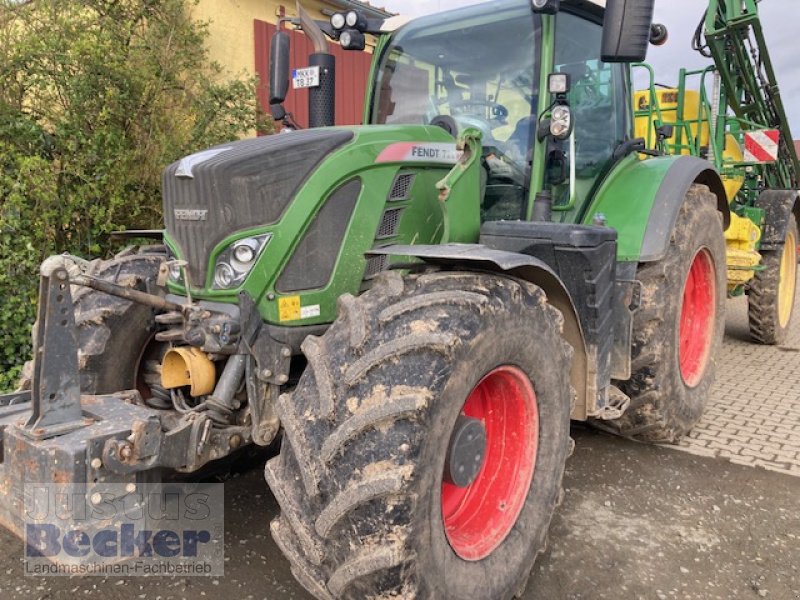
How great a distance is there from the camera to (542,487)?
2.59 meters

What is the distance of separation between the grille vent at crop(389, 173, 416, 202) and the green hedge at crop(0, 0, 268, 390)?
345 centimetres

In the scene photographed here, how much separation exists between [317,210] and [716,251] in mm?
2891

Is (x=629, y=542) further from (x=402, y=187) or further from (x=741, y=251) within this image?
(x=741, y=251)

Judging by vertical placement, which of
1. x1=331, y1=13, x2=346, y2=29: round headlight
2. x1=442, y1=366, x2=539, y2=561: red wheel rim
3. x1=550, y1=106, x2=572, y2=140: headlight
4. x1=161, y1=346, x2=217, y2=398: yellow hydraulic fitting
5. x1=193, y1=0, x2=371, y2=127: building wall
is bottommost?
x1=442, y1=366, x2=539, y2=561: red wheel rim

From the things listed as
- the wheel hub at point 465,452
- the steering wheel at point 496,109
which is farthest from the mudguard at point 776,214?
the wheel hub at point 465,452

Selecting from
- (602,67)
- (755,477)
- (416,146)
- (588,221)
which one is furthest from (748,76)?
(416,146)

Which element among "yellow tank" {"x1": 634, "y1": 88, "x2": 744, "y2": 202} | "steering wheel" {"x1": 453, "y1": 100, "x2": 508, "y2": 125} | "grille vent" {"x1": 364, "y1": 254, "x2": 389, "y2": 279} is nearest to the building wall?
"yellow tank" {"x1": 634, "y1": 88, "x2": 744, "y2": 202}

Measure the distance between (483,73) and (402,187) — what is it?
0.90m

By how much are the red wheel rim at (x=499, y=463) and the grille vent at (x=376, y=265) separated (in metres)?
0.63

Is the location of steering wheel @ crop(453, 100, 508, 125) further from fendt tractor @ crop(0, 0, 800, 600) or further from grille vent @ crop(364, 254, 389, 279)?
grille vent @ crop(364, 254, 389, 279)

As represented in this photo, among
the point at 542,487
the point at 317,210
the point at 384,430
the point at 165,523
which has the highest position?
the point at 317,210

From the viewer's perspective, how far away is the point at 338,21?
3.79 metres

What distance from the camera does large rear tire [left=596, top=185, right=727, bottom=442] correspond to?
3.49m

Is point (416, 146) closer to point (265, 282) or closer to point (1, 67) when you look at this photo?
point (265, 282)
